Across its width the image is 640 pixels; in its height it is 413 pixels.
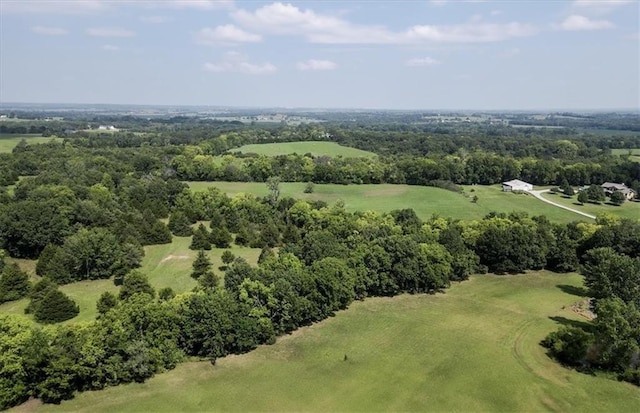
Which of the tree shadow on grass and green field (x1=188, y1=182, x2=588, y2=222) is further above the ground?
green field (x1=188, y1=182, x2=588, y2=222)

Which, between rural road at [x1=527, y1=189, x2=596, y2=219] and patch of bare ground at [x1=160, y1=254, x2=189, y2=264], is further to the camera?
rural road at [x1=527, y1=189, x2=596, y2=219]

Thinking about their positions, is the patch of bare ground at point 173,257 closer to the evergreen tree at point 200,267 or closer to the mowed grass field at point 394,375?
the evergreen tree at point 200,267

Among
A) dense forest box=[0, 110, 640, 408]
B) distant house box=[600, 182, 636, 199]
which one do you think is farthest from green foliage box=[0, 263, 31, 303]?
distant house box=[600, 182, 636, 199]

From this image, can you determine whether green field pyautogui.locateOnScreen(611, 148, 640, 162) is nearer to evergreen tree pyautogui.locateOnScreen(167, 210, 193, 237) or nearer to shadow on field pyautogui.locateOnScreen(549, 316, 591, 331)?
shadow on field pyautogui.locateOnScreen(549, 316, 591, 331)

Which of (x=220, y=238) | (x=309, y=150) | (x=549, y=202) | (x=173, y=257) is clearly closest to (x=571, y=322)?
(x=220, y=238)

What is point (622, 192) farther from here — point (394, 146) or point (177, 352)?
point (177, 352)

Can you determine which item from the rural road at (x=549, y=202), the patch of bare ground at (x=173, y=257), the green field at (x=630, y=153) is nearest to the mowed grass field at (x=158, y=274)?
the patch of bare ground at (x=173, y=257)

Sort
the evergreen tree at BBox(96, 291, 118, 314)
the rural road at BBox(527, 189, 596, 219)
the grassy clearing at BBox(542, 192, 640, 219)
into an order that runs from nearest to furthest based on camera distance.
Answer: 1. the evergreen tree at BBox(96, 291, 118, 314)
2. the rural road at BBox(527, 189, 596, 219)
3. the grassy clearing at BBox(542, 192, 640, 219)
